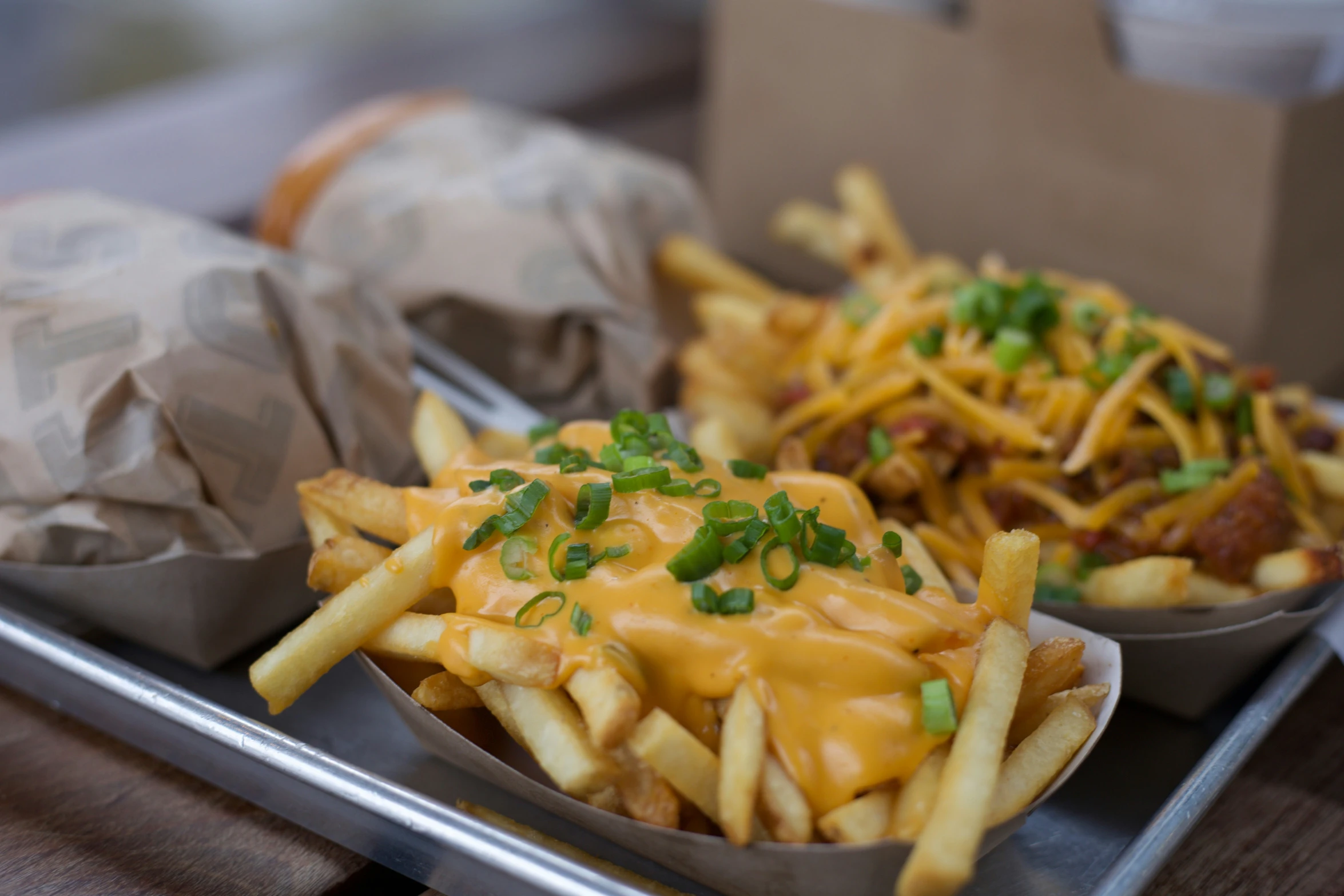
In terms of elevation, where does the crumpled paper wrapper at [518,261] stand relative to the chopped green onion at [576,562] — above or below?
below

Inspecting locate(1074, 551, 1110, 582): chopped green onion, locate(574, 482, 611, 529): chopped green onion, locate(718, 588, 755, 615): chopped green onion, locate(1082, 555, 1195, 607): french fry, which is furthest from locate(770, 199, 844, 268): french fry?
locate(718, 588, 755, 615): chopped green onion

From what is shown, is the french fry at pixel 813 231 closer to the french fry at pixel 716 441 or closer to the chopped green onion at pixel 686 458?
the french fry at pixel 716 441

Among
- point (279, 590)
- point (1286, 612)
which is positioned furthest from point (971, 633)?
point (279, 590)

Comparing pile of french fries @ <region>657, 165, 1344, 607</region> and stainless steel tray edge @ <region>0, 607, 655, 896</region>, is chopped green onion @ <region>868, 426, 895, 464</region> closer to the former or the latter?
pile of french fries @ <region>657, 165, 1344, 607</region>

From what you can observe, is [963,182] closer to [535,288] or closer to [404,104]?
[535,288]

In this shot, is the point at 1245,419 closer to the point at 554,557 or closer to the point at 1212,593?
the point at 1212,593

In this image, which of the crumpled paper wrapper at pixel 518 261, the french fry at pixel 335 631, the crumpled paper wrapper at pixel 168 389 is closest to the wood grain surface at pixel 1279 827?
the french fry at pixel 335 631
